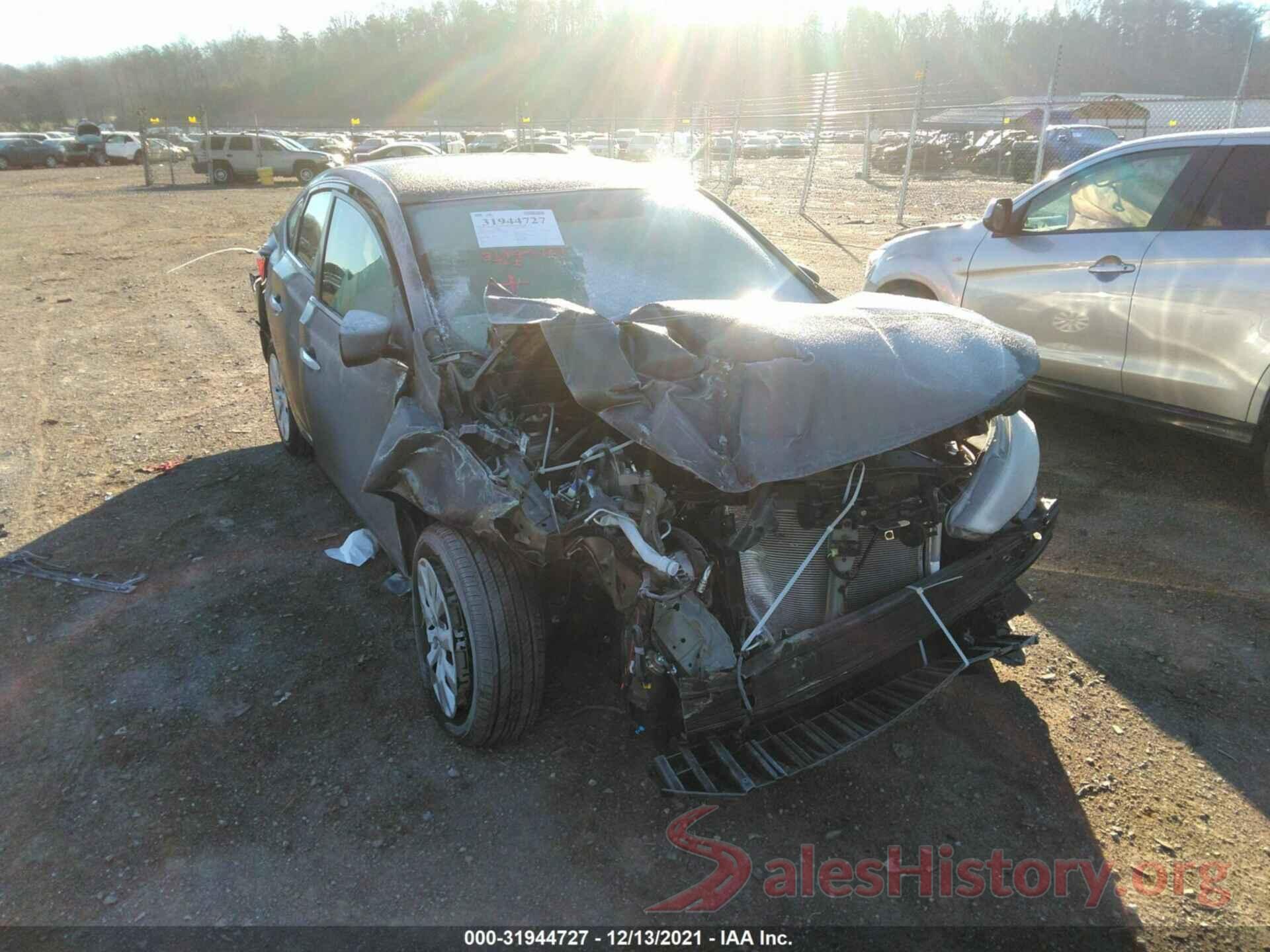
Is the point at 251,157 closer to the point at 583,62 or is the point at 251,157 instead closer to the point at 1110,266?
the point at 1110,266

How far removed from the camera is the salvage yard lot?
2363 millimetres

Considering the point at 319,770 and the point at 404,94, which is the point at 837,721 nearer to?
the point at 319,770

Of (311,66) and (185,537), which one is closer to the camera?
(185,537)

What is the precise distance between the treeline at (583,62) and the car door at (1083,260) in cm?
2142

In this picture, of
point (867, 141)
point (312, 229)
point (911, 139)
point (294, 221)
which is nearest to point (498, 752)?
point (312, 229)

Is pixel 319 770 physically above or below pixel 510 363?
below

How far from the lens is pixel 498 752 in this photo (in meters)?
2.87

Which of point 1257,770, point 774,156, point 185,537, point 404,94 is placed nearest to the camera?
point 1257,770

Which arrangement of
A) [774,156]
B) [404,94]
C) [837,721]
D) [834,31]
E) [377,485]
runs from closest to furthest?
[837,721], [377,485], [774,156], [834,31], [404,94]

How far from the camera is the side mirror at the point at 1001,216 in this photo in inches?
204

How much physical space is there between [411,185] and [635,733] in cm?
243

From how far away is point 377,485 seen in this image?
296 centimetres

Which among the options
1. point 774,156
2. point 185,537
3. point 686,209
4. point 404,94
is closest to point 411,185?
point 686,209

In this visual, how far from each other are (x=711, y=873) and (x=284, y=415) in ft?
13.1
